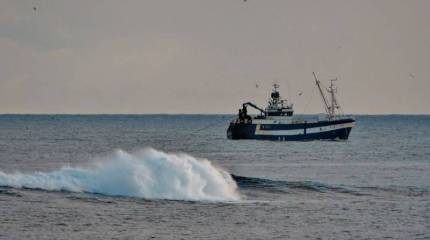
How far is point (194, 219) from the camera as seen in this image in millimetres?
43750

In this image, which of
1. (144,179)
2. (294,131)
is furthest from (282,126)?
(144,179)

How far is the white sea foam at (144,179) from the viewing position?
52781 mm

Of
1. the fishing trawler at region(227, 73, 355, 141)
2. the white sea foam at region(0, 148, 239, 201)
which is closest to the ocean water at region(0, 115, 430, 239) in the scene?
the white sea foam at region(0, 148, 239, 201)

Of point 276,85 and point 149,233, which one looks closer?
point 149,233

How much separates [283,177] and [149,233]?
30.9 metres

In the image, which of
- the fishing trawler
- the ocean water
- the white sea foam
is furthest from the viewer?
the fishing trawler

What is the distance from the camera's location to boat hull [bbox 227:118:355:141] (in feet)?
439

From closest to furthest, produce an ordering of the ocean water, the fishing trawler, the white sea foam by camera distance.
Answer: the ocean water < the white sea foam < the fishing trawler

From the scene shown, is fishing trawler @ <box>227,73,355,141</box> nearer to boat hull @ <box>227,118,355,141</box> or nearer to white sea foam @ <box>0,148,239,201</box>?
boat hull @ <box>227,118,355,141</box>

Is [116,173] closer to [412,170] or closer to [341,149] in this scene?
[412,170]

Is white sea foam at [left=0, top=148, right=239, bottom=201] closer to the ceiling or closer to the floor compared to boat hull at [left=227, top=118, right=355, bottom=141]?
closer to the floor

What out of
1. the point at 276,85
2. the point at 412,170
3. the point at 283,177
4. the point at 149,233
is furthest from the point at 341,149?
the point at 149,233

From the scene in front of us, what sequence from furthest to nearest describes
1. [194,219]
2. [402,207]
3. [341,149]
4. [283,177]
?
[341,149] < [283,177] < [402,207] < [194,219]

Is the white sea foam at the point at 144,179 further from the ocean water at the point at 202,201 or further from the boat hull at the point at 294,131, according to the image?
the boat hull at the point at 294,131
